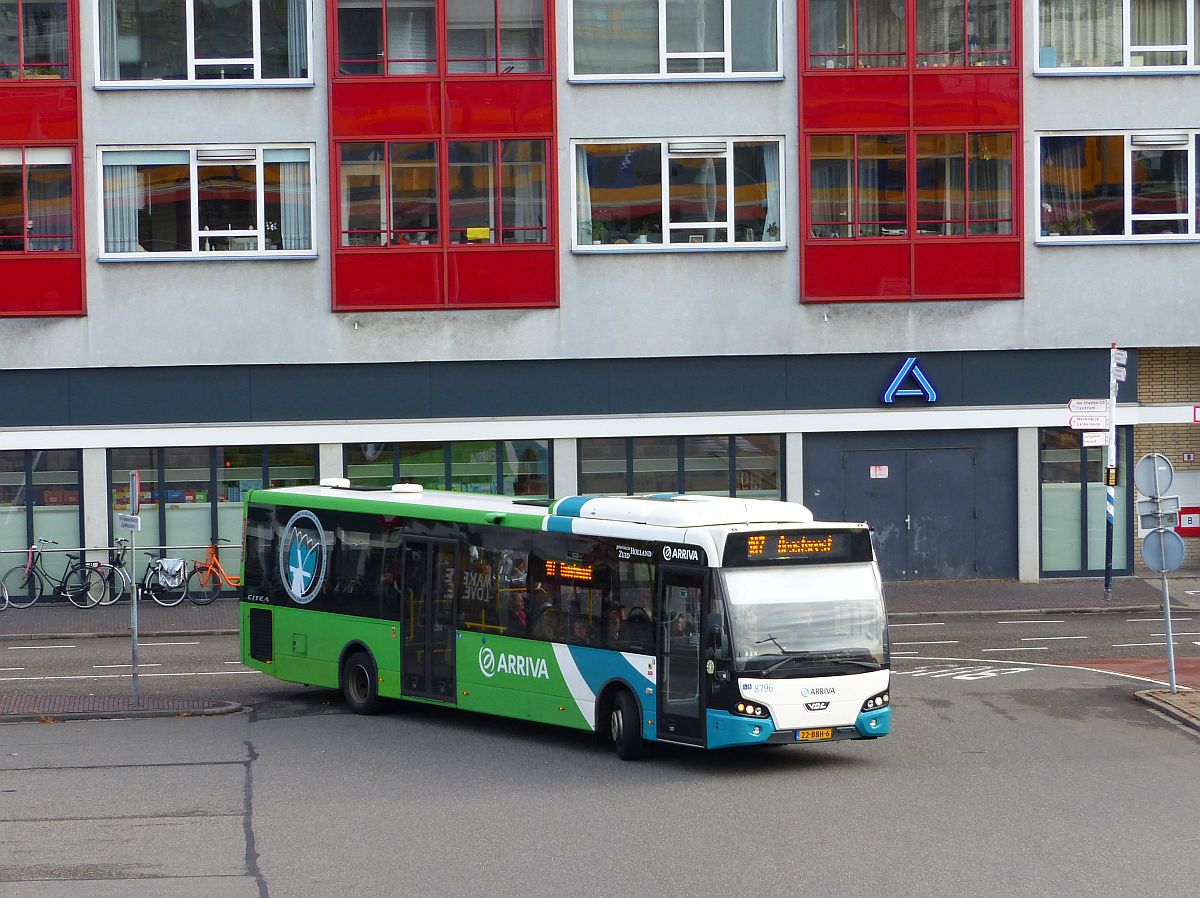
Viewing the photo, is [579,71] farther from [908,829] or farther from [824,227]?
[908,829]

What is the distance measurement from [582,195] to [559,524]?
15.1m

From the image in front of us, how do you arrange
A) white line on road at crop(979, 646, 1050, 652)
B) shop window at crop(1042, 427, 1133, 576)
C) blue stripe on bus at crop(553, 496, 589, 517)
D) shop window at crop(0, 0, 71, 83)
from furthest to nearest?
shop window at crop(1042, 427, 1133, 576)
shop window at crop(0, 0, 71, 83)
white line on road at crop(979, 646, 1050, 652)
blue stripe on bus at crop(553, 496, 589, 517)

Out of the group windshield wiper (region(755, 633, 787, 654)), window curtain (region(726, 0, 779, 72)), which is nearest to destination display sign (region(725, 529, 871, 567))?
windshield wiper (region(755, 633, 787, 654))

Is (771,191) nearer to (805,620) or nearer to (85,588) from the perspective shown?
(85,588)

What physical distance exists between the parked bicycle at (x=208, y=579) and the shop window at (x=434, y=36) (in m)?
8.99

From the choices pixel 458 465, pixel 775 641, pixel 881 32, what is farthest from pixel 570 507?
pixel 881 32

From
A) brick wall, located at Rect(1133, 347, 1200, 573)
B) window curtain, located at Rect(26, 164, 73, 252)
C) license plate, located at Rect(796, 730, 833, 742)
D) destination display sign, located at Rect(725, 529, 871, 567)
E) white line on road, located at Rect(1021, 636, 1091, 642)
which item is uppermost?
window curtain, located at Rect(26, 164, 73, 252)

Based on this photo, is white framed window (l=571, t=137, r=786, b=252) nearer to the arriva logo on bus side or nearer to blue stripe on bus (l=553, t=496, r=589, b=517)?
blue stripe on bus (l=553, t=496, r=589, b=517)

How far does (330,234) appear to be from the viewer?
101 feet

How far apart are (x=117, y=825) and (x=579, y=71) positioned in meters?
20.8

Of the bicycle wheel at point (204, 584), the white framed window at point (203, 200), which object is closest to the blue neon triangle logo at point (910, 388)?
the white framed window at point (203, 200)

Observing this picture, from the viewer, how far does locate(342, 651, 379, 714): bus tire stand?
19000mm

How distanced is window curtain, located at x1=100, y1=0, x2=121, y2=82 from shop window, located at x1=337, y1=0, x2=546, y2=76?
3947 millimetres

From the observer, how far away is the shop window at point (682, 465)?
3159cm
